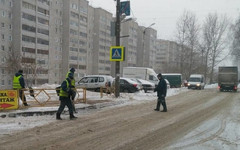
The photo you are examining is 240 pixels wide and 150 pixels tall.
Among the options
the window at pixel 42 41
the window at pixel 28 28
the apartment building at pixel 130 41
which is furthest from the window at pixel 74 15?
the apartment building at pixel 130 41

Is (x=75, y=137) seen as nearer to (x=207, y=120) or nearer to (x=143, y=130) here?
(x=143, y=130)

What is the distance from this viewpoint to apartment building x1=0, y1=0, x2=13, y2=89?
4816 centimetres

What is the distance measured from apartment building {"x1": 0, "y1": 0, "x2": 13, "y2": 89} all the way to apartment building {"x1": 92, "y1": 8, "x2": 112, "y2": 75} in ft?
103

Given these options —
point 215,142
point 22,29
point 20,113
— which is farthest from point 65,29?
point 215,142

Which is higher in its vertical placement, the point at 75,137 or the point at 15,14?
the point at 15,14

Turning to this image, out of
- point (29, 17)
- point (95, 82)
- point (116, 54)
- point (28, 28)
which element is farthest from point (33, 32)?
point (116, 54)

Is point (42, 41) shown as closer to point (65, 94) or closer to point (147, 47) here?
point (65, 94)

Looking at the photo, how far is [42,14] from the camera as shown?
55.3m

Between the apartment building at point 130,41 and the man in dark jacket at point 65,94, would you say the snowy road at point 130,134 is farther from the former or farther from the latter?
the apartment building at point 130,41

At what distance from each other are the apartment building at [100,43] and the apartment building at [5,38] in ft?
103

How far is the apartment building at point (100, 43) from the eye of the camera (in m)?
78.8

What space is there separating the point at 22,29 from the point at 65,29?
52.4 ft

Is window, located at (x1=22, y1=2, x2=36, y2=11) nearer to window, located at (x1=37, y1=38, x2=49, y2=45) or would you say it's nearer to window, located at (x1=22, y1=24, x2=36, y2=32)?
window, located at (x1=22, y1=24, x2=36, y2=32)

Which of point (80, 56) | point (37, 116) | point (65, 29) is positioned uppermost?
point (65, 29)
